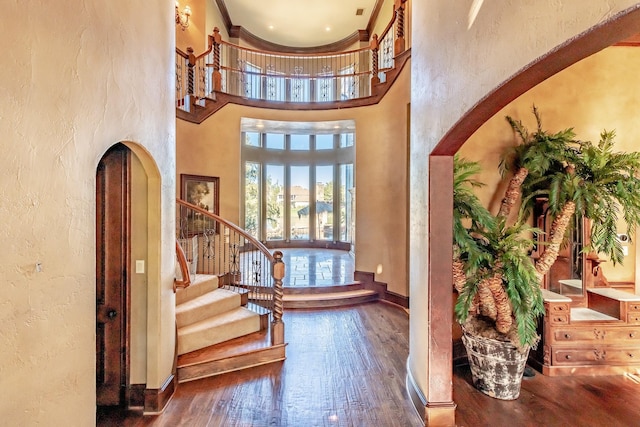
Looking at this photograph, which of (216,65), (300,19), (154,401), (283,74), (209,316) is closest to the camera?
(154,401)

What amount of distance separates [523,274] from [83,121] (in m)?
3.28

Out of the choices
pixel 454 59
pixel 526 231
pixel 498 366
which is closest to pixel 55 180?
pixel 454 59

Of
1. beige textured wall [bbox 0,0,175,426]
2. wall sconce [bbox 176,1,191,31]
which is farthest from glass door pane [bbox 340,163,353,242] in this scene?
beige textured wall [bbox 0,0,175,426]

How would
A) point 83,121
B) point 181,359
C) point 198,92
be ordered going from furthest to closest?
point 198,92 → point 181,359 → point 83,121

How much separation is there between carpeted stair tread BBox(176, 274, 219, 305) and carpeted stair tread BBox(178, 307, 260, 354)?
397 mm

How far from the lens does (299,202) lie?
34.2 feet

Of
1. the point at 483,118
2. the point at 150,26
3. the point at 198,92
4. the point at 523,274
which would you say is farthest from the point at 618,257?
the point at 198,92

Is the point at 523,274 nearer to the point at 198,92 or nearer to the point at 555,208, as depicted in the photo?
the point at 555,208

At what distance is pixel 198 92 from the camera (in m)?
A: 6.29

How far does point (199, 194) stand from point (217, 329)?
306cm

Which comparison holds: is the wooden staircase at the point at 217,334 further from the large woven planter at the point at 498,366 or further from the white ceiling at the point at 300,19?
the white ceiling at the point at 300,19

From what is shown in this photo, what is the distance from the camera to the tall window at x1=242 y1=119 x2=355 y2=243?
9.89 m

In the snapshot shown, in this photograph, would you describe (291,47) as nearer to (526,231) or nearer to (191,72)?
(191,72)

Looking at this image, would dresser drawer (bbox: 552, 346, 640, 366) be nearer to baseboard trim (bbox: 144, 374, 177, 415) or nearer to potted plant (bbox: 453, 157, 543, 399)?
potted plant (bbox: 453, 157, 543, 399)
